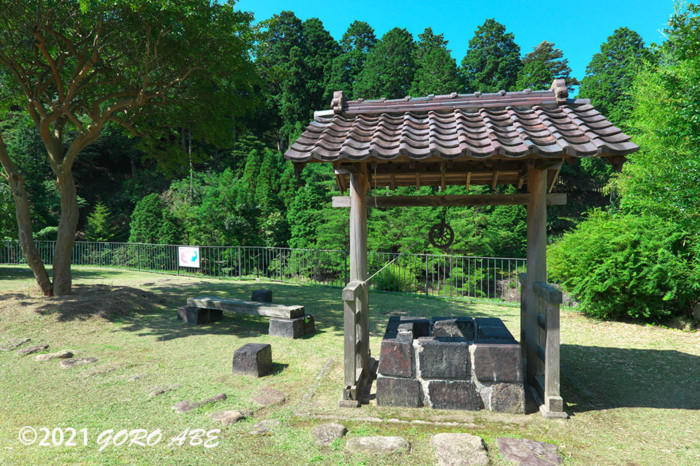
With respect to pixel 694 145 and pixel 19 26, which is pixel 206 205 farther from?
pixel 694 145

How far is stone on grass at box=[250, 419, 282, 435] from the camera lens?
335 cm

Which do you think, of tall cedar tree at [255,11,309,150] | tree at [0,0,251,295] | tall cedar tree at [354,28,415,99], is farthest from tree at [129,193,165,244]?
tall cedar tree at [354,28,415,99]

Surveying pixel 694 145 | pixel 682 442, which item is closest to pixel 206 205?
pixel 694 145

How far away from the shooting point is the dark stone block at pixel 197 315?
285 inches

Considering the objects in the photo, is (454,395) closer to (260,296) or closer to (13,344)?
(260,296)

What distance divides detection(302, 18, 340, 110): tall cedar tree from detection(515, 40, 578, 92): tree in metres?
14.2

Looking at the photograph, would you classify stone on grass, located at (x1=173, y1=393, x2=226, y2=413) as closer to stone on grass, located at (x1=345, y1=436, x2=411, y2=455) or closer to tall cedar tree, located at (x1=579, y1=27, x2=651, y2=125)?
stone on grass, located at (x1=345, y1=436, x2=411, y2=455)

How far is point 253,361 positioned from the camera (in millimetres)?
4734

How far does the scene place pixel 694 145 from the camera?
7.77 meters

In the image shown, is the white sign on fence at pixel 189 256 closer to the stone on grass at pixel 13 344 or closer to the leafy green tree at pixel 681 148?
the stone on grass at pixel 13 344

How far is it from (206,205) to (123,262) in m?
4.60

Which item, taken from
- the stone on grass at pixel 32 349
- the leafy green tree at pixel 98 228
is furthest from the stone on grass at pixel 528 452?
the leafy green tree at pixel 98 228

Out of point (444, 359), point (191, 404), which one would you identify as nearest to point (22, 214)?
point (191, 404)

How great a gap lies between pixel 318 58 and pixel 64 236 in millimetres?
29518
